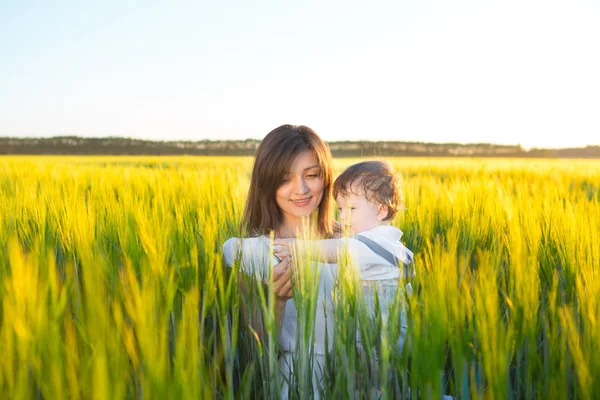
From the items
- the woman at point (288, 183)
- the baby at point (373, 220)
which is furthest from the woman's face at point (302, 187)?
the baby at point (373, 220)

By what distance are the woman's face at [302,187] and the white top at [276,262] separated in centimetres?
14

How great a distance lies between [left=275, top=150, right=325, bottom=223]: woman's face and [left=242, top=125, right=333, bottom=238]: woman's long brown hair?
17mm

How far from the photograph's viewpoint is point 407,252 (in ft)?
4.58

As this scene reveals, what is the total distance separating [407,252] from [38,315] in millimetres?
936

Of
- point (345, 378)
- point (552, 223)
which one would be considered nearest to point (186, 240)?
point (345, 378)

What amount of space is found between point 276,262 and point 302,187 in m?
0.36

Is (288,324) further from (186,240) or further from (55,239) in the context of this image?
(55,239)

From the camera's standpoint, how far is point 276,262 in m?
1.41

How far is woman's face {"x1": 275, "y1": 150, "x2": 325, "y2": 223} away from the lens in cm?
171

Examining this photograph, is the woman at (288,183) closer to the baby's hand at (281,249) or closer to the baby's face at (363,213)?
the baby's face at (363,213)

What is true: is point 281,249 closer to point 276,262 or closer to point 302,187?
point 276,262

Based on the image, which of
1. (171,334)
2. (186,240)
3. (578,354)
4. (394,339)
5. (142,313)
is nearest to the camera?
(142,313)

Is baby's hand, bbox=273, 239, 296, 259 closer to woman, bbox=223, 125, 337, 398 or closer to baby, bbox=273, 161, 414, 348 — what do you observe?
baby, bbox=273, 161, 414, 348

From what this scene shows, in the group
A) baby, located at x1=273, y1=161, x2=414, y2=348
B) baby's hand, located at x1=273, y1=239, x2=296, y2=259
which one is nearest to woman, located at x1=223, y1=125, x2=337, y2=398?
baby, located at x1=273, y1=161, x2=414, y2=348
